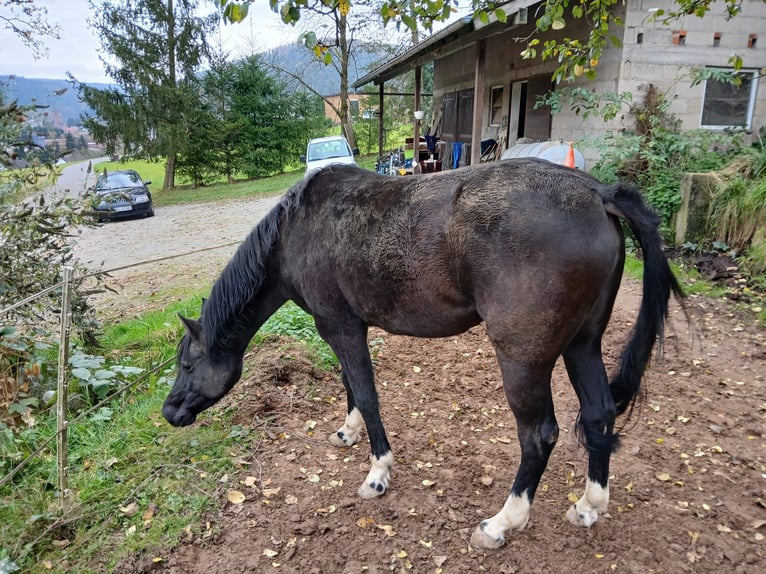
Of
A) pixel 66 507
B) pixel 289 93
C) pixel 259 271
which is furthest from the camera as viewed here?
pixel 289 93

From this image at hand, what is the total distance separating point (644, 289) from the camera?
2242 millimetres

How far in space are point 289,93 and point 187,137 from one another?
19.4 feet

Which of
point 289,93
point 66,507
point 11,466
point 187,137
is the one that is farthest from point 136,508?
point 289,93

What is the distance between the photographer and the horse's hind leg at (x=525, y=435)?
2.06 metres

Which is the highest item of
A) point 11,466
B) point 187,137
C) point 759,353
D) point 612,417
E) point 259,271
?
point 187,137

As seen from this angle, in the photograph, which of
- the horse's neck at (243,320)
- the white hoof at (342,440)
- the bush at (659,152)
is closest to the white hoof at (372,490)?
the white hoof at (342,440)

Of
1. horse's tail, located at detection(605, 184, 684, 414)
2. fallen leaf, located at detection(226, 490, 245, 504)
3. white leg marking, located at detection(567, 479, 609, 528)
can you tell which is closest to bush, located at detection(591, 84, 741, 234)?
horse's tail, located at detection(605, 184, 684, 414)

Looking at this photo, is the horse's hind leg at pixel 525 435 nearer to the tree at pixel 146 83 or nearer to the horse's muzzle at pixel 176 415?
the horse's muzzle at pixel 176 415

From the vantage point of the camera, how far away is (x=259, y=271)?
2.69 meters

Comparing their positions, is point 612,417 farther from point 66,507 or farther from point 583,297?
point 66,507

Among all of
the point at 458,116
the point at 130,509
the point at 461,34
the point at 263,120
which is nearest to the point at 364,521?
the point at 130,509

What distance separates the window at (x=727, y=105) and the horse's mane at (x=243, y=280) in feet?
26.0

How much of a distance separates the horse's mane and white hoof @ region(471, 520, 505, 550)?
5.44ft

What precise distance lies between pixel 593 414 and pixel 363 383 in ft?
3.76
